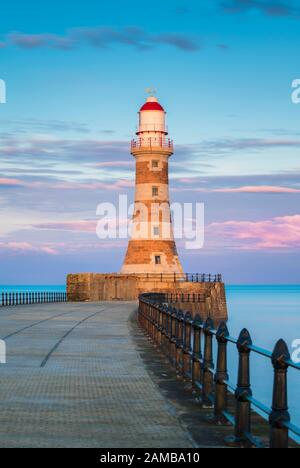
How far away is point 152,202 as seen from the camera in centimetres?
7212

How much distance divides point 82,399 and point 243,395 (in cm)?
375

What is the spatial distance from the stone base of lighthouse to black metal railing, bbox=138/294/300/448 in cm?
5429

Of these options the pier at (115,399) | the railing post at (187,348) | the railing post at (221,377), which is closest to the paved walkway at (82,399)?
the pier at (115,399)

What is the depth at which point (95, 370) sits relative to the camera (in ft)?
49.3

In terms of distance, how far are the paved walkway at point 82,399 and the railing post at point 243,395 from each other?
1.72 ft

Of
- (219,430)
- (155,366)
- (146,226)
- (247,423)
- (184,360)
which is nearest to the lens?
(247,423)

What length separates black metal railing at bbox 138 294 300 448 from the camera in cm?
697

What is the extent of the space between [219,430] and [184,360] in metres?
4.63

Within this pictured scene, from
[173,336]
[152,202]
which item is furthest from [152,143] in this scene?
[173,336]

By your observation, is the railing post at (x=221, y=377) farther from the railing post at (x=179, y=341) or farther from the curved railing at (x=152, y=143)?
the curved railing at (x=152, y=143)

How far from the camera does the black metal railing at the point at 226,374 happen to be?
6973mm

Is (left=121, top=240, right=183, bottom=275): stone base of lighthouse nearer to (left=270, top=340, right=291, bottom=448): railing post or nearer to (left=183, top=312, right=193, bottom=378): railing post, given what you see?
(left=183, top=312, right=193, bottom=378): railing post
